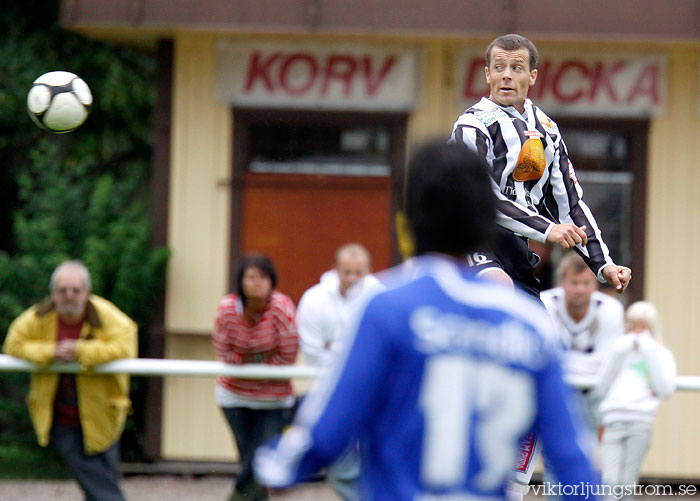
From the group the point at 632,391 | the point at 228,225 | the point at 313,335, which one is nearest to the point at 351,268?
the point at 313,335

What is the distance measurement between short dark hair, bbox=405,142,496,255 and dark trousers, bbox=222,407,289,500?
18.1ft

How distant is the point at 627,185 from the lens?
1111cm

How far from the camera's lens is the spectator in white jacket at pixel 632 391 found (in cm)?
817

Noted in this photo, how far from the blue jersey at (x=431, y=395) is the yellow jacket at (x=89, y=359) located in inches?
210

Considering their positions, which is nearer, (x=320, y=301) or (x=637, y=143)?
(x=320, y=301)

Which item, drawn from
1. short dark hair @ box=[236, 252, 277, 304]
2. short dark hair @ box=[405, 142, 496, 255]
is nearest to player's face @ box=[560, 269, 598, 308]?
short dark hair @ box=[236, 252, 277, 304]


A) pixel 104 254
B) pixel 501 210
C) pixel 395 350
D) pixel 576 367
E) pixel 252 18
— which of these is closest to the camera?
pixel 395 350

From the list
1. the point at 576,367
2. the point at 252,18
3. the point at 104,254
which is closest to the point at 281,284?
the point at 104,254

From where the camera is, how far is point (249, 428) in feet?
27.7

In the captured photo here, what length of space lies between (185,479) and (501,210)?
6.88 metres

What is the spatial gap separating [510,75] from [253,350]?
3.87 m

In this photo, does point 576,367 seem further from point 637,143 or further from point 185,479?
point 185,479

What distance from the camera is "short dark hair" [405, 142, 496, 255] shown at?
2957 millimetres

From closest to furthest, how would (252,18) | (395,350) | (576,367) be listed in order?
(395,350), (576,367), (252,18)
